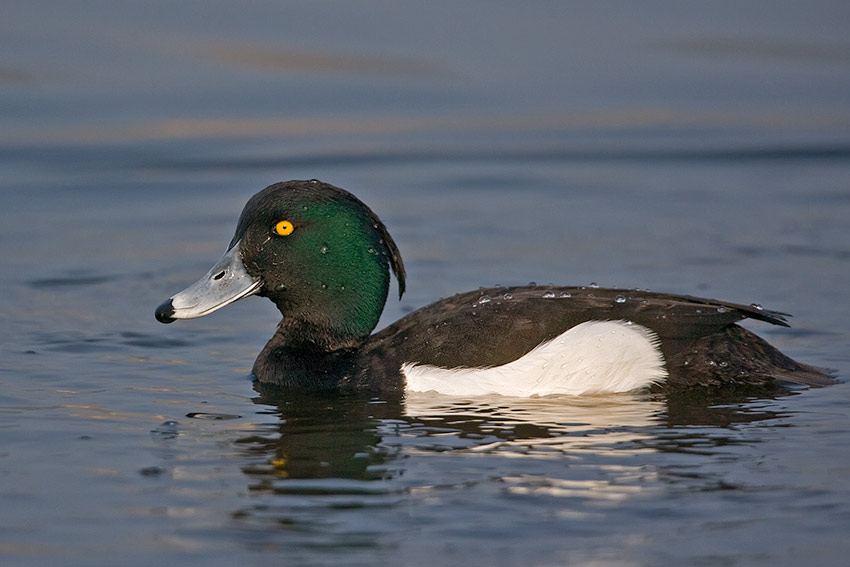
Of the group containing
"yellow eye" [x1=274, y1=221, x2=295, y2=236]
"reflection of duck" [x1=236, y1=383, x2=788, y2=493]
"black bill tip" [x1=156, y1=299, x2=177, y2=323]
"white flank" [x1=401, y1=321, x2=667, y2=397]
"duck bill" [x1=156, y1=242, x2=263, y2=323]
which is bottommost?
"reflection of duck" [x1=236, y1=383, x2=788, y2=493]

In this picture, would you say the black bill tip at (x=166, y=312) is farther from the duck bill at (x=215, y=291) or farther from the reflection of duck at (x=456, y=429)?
the reflection of duck at (x=456, y=429)

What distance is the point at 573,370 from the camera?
7.37m

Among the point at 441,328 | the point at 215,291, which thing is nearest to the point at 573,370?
the point at 441,328

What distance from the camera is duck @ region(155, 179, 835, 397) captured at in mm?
7359

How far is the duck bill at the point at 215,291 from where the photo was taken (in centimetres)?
779

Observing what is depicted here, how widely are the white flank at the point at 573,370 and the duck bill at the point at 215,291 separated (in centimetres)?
114

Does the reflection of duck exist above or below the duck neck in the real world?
below

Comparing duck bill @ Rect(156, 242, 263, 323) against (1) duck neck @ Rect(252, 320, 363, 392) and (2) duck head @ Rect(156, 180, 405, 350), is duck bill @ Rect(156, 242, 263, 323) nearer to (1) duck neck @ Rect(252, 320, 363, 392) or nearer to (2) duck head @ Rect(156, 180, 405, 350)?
(2) duck head @ Rect(156, 180, 405, 350)

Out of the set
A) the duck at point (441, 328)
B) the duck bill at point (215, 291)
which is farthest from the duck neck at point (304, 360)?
the duck bill at point (215, 291)

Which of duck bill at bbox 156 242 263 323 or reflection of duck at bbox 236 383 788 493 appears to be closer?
reflection of duck at bbox 236 383 788 493

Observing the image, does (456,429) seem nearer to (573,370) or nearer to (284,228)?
(573,370)

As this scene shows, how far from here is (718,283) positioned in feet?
32.3

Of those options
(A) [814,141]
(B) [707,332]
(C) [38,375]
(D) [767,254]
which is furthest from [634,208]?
(C) [38,375]

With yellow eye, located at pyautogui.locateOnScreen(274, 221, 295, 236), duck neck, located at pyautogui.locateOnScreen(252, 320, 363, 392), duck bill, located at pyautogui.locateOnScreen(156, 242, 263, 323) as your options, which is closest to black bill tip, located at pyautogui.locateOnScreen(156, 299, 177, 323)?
duck bill, located at pyautogui.locateOnScreen(156, 242, 263, 323)
